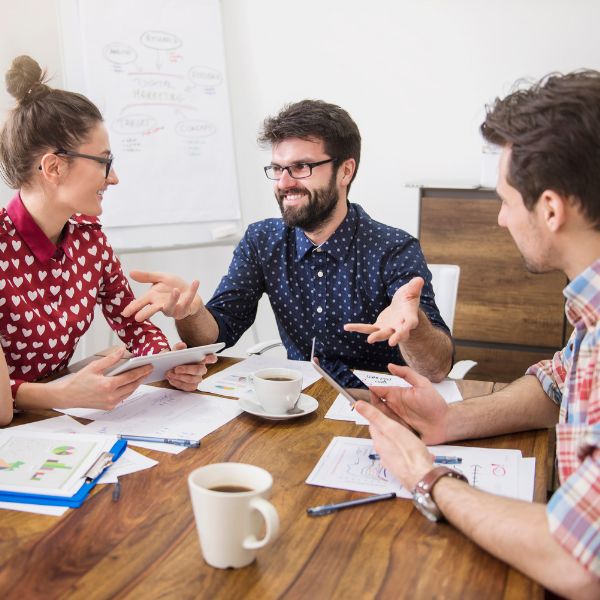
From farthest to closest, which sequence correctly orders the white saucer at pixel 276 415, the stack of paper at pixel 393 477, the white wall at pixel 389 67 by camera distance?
1. the white wall at pixel 389 67
2. the white saucer at pixel 276 415
3. the stack of paper at pixel 393 477

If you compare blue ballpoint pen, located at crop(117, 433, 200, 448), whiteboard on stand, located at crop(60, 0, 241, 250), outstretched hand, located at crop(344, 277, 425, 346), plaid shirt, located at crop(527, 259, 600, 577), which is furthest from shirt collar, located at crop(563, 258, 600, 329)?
whiteboard on stand, located at crop(60, 0, 241, 250)

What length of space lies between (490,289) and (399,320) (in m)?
1.56

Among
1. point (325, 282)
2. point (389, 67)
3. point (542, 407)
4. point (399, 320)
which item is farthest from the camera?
point (389, 67)

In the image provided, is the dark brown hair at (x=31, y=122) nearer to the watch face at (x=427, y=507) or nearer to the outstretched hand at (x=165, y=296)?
the outstretched hand at (x=165, y=296)

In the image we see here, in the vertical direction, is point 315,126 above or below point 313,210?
above

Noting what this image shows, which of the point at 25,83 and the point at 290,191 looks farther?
the point at 290,191

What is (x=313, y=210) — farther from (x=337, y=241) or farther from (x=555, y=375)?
(x=555, y=375)

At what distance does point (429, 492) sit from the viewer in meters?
0.99

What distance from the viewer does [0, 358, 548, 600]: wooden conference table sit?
0.82m

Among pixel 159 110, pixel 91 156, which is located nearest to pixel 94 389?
pixel 91 156

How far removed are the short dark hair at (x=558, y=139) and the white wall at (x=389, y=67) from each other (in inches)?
94.9

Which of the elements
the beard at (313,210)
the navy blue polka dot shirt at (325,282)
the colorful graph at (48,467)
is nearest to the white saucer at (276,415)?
the colorful graph at (48,467)

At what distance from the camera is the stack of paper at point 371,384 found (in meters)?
1.38

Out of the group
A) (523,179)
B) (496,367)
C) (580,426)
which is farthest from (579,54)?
(580,426)
